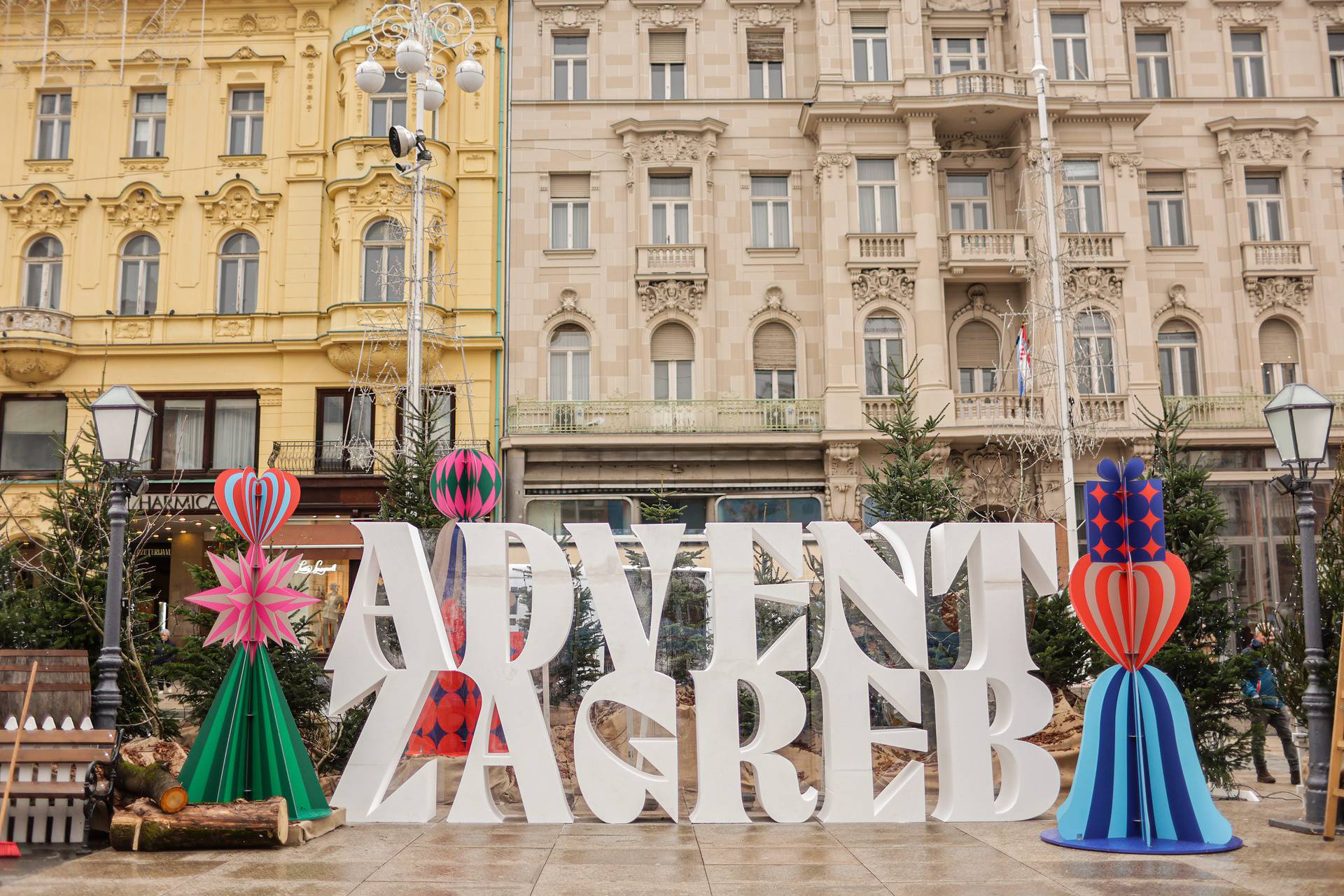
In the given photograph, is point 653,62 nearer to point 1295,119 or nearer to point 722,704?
point 1295,119

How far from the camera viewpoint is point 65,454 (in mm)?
11992

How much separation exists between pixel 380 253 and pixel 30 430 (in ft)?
29.1

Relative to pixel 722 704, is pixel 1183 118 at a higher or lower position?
higher

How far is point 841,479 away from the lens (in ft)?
78.6


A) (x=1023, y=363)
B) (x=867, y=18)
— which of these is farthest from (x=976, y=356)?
(x=867, y=18)

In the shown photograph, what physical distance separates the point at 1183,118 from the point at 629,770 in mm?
23433

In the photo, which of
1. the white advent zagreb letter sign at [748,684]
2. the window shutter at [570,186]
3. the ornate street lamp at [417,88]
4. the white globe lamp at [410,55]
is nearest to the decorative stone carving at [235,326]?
the window shutter at [570,186]

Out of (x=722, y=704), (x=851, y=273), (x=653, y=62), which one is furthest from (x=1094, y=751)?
(x=653, y=62)

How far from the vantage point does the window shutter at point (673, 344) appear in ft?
84.0

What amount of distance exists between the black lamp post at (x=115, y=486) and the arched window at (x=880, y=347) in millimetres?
17498

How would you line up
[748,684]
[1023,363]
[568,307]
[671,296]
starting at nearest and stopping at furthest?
1. [748,684]
2. [1023,363]
3. [671,296]
4. [568,307]

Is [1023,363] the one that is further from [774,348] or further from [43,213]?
[43,213]

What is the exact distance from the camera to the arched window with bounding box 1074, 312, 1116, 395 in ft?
80.6

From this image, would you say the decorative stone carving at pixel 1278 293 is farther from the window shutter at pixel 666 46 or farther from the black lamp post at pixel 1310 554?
the black lamp post at pixel 1310 554
